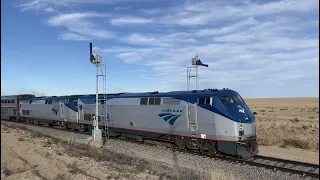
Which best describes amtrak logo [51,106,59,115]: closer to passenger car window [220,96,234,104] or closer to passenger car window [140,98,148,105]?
passenger car window [140,98,148,105]

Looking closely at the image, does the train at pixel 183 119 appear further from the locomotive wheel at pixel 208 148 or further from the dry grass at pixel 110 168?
the dry grass at pixel 110 168

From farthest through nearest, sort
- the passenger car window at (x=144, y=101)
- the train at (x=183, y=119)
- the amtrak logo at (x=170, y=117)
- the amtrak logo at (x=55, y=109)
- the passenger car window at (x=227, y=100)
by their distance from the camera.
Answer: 1. the amtrak logo at (x=55, y=109)
2. the passenger car window at (x=144, y=101)
3. the amtrak logo at (x=170, y=117)
4. the passenger car window at (x=227, y=100)
5. the train at (x=183, y=119)

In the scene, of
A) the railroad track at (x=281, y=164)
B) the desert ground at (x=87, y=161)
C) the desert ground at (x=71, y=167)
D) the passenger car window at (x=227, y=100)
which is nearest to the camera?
the desert ground at (x=71, y=167)

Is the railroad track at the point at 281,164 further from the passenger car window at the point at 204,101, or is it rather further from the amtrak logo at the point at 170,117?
the passenger car window at the point at 204,101

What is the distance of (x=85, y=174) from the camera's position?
1250 cm

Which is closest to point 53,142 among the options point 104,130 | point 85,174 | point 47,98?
point 104,130

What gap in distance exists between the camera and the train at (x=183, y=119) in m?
15.6

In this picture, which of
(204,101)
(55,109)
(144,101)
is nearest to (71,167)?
(204,101)

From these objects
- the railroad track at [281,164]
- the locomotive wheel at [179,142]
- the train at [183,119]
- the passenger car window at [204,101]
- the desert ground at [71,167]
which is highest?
the passenger car window at [204,101]

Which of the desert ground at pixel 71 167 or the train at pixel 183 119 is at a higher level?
the train at pixel 183 119

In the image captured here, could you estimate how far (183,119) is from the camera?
58.1 ft

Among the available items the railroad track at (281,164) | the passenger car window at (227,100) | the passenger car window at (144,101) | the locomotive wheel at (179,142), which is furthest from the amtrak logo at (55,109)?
the passenger car window at (227,100)

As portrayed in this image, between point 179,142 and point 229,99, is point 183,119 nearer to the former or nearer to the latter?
point 179,142

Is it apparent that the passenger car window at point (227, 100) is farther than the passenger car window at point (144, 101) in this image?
No
